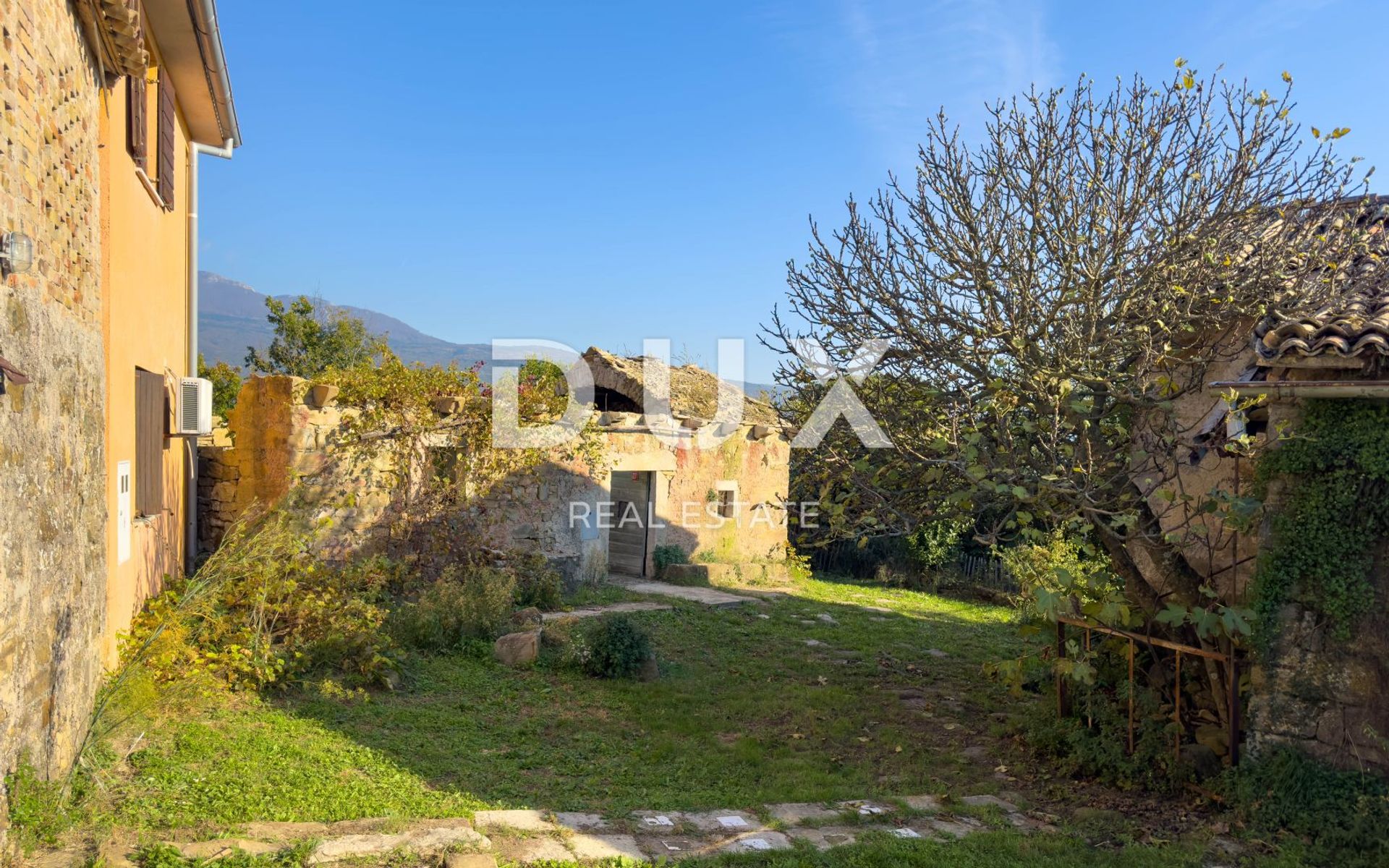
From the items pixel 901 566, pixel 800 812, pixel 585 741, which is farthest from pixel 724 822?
pixel 901 566

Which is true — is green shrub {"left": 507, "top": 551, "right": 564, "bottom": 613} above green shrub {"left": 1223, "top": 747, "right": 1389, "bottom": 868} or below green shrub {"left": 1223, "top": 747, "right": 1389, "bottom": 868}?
above

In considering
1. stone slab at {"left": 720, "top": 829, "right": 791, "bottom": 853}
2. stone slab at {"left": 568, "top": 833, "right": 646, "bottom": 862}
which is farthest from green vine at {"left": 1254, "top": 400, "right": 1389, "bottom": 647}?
stone slab at {"left": 568, "top": 833, "right": 646, "bottom": 862}

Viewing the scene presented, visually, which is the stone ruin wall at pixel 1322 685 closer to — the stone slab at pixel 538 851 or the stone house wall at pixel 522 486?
the stone house wall at pixel 522 486

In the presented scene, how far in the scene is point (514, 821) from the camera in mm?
4562

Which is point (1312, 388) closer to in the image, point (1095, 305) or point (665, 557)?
point (1095, 305)

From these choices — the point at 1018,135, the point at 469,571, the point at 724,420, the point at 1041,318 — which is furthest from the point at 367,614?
the point at 724,420

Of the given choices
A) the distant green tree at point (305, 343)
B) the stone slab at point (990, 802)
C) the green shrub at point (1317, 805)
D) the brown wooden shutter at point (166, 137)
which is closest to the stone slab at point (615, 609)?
the stone slab at point (990, 802)

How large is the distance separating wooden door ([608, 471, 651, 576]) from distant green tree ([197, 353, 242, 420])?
8106mm

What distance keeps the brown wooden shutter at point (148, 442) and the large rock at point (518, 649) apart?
118 inches

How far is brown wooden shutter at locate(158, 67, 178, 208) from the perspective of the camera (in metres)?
7.51

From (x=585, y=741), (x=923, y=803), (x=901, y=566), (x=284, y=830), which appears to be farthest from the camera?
(x=901, y=566)

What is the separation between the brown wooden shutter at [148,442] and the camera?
257 inches

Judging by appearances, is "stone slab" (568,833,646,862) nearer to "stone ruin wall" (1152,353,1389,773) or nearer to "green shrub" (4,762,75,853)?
"green shrub" (4,762,75,853)

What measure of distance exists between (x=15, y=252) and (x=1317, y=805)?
6.75 m
